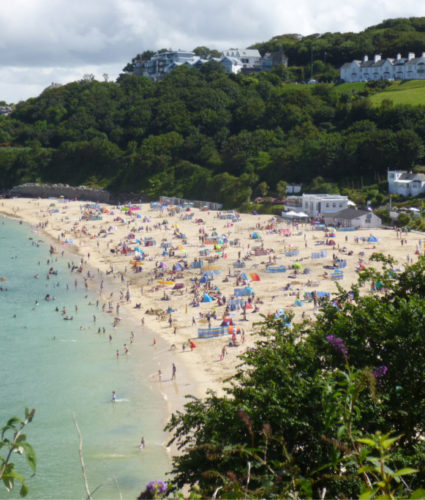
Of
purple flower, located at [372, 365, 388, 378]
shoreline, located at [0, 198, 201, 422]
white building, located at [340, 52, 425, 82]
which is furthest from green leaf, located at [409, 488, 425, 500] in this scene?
white building, located at [340, 52, 425, 82]

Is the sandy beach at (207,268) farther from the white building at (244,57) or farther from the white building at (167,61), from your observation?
the white building at (167,61)

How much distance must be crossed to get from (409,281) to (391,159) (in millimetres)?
48542

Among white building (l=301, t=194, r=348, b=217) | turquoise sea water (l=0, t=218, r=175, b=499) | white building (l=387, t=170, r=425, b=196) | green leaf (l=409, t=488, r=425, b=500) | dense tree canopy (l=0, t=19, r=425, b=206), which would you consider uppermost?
dense tree canopy (l=0, t=19, r=425, b=206)

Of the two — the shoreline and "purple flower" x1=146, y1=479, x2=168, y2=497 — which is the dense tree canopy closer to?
the shoreline

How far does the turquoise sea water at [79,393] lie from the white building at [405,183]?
30.4 meters

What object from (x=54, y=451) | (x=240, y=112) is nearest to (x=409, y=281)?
(x=54, y=451)

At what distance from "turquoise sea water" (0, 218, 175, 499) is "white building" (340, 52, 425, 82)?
2594 inches

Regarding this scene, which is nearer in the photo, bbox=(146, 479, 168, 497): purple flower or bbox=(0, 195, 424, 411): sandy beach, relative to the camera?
bbox=(146, 479, 168, 497): purple flower

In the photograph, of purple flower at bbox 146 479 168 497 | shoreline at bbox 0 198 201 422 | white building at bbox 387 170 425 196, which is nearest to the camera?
purple flower at bbox 146 479 168 497

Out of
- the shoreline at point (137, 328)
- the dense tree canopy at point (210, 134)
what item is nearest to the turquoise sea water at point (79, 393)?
the shoreline at point (137, 328)

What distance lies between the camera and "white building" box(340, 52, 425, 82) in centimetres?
8681

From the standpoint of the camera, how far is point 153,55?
136500 mm

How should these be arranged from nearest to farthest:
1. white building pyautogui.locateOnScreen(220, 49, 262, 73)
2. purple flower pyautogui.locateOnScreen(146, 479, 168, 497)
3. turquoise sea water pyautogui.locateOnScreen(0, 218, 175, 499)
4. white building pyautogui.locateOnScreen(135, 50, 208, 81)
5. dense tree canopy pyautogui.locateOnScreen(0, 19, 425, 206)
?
purple flower pyautogui.locateOnScreen(146, 479, 168, 497) < turquoise sea water pyautogui.locateOnScreen(0, 218, 175, 499) < dense tree canopy pyautogui.locateOnScreen(0, 19, 425, 206) < white building pyautogui.locateOnScreen(220, 49, 262, 73) < white building pyautogui.locateOnScreen(135, 50, 208, 81)

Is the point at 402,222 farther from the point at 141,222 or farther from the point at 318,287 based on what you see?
the point at 141,222
